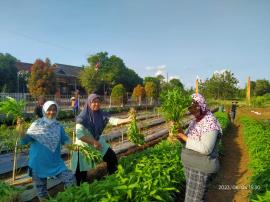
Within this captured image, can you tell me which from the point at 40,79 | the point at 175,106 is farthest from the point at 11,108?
the point at 40,79

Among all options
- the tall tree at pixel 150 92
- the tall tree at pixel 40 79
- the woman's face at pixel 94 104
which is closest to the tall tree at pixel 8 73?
the tall tree at pixel 40 79

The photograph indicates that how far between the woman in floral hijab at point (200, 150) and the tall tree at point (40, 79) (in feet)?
64.6

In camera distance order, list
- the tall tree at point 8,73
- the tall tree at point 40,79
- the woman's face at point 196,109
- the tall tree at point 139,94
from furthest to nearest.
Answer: the tall tree at point 8,73 < the tall tree at point 139,94 < the tall tree at point 40,79 < the woman's face at point 196,109

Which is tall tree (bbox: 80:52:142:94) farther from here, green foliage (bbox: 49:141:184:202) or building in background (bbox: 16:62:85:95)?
green foliage (bbox: 49:141:184:202)

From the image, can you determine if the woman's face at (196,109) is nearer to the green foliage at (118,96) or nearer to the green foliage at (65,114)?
the green foliage at (65,114)

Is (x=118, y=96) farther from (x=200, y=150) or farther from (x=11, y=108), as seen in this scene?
(x=200, y=150)

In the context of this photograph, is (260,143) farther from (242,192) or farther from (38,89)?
(38,89)

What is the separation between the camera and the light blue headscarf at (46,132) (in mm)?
3979

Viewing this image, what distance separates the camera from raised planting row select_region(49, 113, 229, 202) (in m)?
3.17

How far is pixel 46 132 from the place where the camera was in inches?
158

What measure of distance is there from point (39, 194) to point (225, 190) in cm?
366

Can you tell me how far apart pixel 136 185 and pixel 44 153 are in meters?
1.24

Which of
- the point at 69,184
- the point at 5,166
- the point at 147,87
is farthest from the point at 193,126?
the point at 147,87

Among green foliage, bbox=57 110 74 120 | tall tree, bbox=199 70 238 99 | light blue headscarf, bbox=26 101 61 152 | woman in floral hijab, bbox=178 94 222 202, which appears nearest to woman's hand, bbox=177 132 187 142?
woman in floral hijab, bbox=178 94 222 202
